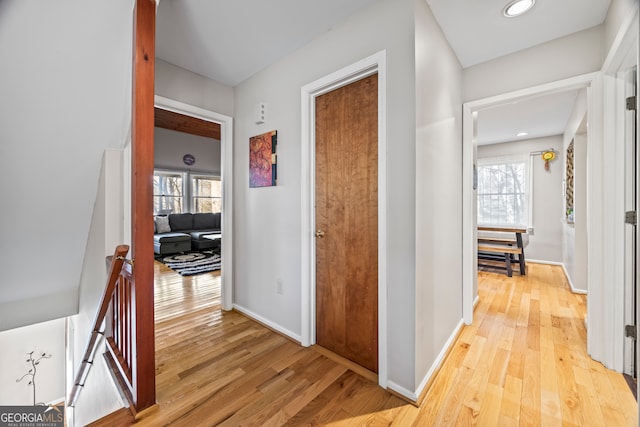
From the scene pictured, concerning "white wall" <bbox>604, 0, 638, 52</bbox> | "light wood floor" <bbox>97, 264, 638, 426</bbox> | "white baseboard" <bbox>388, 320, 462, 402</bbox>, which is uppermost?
"white wall" <bbox>604, 0, 638, 52</bbox>

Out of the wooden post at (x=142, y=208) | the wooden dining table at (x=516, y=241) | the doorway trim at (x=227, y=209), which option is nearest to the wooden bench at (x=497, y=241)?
the wooden dining table at (x=516, y=241)

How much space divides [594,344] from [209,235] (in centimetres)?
591

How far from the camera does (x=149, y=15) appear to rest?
1534mm

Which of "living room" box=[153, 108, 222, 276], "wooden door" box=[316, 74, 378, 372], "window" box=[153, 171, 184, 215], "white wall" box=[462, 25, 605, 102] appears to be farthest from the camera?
"window" box=[153, 171, 184, 215]

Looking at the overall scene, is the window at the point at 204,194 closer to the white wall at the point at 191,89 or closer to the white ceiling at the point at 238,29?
the white wall at the point at 191,89

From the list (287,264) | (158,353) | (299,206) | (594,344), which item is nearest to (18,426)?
(158,353)

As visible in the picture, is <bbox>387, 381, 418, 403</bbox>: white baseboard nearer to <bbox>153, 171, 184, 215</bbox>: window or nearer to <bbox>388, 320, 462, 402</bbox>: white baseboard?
<bbox>388, 320, 462, 402</bbox>: white baseboard

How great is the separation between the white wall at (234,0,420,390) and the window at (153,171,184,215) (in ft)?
14.5

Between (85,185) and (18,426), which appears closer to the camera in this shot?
(18,426)

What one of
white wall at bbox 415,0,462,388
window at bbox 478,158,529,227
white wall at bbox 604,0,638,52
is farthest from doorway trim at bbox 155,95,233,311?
window at bbox 478,158,529,227

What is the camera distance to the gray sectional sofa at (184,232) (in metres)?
5.38

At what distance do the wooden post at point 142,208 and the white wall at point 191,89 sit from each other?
3.07ft

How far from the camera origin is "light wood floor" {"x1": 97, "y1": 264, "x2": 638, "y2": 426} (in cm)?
144

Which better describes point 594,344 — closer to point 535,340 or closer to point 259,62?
point 535,340
